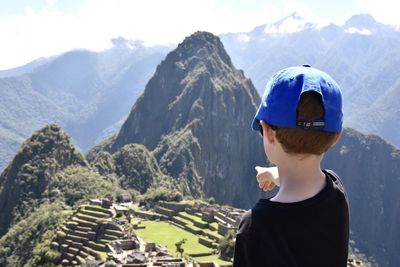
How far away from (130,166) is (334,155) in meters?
95.1

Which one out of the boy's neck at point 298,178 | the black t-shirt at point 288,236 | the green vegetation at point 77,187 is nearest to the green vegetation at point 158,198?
the green vegetation at point 77,187

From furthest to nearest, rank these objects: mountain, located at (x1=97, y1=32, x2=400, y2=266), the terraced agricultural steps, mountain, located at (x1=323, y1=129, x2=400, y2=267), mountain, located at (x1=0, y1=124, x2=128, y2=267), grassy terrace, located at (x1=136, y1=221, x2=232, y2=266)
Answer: mountain, located at (x1=323, y1=129, x2=400, y2=267) < mountain, located at (x1=97, y1=32, x2=400, y2=266) < mountain, located at (x1=0, y1=124, x2=128, y2=267) < the terraced agricultural steps < grassy terrace, located at (x1=136, y1=221, x2=232, y2=266)

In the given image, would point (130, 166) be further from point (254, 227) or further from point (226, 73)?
point (254, 227)

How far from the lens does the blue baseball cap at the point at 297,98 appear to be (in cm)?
251

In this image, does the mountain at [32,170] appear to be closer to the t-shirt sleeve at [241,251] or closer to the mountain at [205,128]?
the mountain at [205,128]

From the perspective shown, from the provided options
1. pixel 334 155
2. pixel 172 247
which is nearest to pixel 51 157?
pixel 172 247

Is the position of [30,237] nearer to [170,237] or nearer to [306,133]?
[170,237]

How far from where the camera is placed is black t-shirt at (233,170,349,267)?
98.3 inches

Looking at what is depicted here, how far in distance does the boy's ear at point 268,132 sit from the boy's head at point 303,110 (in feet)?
0.07

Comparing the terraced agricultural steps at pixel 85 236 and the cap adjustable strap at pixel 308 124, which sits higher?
the cap adjustable strap at pixel 308 124

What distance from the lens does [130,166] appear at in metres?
89.9

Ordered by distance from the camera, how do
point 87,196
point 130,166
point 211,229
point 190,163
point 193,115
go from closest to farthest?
point 211,229
point 87,196
point 130,166
point 190,163
point 193,115

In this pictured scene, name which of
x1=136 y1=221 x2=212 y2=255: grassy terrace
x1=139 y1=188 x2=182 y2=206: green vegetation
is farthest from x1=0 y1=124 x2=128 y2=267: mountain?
x1=136 y1=221 x2=212 y2=255: grassy terrace

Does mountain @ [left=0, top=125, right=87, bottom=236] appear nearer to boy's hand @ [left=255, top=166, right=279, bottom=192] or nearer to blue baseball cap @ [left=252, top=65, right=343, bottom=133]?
boy's hand @ [left=255, top=166, right=279, bottom=192]
